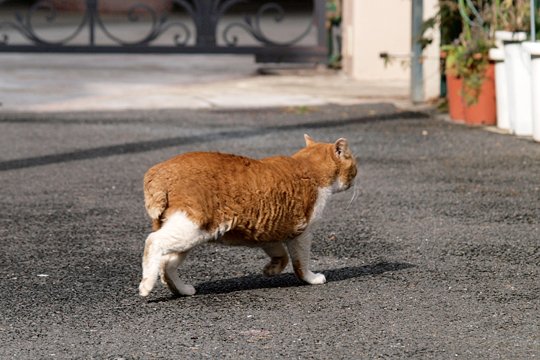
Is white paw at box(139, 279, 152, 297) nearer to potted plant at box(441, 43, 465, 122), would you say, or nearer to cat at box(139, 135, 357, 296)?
cat at box(139, 135, 357, 296)

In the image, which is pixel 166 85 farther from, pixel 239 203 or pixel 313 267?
pixel 239 203

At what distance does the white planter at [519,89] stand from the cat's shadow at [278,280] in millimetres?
5279

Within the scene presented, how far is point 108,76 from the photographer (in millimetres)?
17672

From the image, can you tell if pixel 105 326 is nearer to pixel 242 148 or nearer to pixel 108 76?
pixel 242 148

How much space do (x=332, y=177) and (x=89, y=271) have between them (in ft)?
4.22

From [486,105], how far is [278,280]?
6.63 meters

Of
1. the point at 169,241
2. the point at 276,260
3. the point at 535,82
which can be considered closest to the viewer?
the point at 169,241

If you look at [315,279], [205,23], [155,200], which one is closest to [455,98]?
[205,23]

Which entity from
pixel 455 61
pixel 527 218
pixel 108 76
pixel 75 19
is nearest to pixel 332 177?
pixel 527 218

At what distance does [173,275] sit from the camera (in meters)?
5.61

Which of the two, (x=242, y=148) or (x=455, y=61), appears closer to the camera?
(x=242, y=148)

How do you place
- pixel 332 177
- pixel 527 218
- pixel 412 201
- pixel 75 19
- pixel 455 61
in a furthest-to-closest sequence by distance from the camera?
pixel 75 19
pixel 455 61
pixel 412 201
pixel 527 218
pixel 332 177

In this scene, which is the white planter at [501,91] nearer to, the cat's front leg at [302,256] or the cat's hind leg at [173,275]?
the cat's front leg at [302,256]

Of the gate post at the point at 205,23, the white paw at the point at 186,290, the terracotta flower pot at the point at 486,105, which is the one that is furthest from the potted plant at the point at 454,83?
the white paw at the point at 186,290
